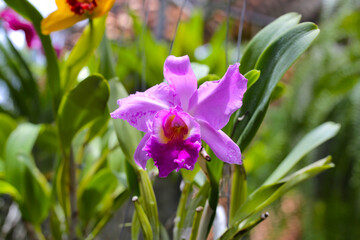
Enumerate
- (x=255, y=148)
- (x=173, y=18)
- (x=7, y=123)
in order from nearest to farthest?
(x=7, y=123), (x=255, y=148), (x=173, y=18)

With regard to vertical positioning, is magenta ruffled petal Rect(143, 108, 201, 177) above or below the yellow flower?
below

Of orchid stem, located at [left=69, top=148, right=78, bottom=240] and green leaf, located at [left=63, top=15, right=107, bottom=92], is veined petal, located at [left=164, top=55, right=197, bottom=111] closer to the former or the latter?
green leaf, located at [left=63, top=15, right=107, bottom=92]

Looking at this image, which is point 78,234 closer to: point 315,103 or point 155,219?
point 155,219

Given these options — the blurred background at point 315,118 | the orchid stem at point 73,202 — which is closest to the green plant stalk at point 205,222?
the orchid stem at point 73,202

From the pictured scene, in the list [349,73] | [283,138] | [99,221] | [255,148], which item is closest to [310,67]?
[349,73]

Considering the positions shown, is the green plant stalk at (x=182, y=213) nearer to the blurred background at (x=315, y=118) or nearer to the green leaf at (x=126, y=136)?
the green leaf at (x=126, y=136)

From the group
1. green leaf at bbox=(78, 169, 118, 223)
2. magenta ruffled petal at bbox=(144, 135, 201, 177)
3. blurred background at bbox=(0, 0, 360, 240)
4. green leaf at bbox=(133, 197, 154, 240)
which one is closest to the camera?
magenta ruffled petal at bbox=(144, 135, 201, 177)

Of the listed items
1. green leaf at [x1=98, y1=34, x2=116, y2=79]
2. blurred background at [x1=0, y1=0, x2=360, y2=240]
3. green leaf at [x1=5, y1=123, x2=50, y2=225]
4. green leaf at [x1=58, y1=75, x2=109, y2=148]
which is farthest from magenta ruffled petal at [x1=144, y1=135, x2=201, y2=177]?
blurred background at [x1=0, y1=0, x2=360, y2=240]
